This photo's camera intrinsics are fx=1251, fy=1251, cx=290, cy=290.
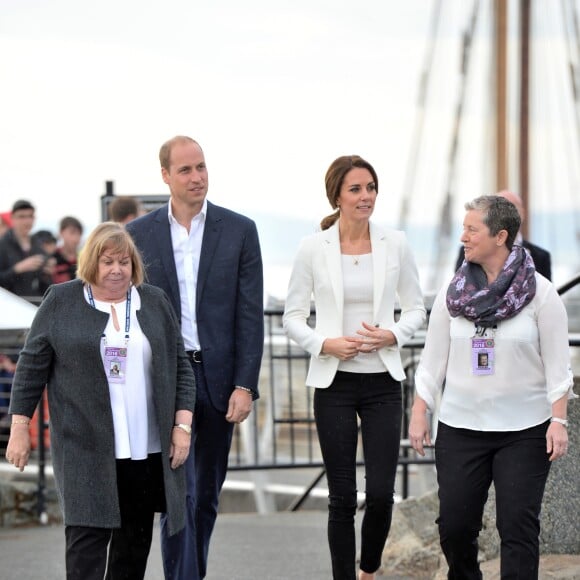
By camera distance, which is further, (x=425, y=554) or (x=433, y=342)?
(x=425, y=554)

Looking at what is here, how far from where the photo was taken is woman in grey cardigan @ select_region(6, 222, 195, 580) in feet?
14.8

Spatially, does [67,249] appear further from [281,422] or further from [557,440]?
[557,440]

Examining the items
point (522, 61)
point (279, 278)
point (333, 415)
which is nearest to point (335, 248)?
point (333, 415)

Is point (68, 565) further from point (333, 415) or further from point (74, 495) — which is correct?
point (333, 415)

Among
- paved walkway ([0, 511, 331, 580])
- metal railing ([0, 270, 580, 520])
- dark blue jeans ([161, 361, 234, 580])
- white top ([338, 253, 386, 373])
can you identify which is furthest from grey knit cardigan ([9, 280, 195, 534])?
metal railing ([0, 270, 580, 520])

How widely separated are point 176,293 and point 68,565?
1.26 m

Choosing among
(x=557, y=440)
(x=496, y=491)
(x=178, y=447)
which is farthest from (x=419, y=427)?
(x=178, y=447)

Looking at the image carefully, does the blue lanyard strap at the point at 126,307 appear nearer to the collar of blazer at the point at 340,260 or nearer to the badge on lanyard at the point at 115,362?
the badge on lanyard at the point at 115,362

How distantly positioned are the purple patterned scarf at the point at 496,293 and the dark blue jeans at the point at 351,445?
0.87 m

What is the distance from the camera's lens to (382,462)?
5.41 meters

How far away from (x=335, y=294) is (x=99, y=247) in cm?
127

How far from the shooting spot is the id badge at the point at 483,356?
4.58 meters

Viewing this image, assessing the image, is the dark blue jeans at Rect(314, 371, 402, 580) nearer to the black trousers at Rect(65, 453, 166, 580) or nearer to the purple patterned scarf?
the purple patterned scarf

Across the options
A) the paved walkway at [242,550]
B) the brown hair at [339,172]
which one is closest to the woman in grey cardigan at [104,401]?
the brown hair at [339,172]
